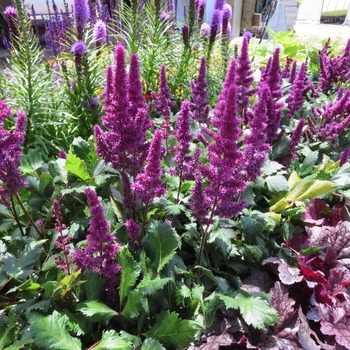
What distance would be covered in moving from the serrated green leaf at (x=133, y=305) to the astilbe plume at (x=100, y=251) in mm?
122

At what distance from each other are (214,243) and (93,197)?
2.84ft

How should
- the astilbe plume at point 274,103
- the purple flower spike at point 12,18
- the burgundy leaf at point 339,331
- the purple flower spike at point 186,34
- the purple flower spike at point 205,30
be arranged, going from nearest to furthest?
the burgundy leaf at point 339,331 → the astilbe plume at point 274,103 → the purple flower spike at point 12,18 → the purple flower spike at point 186,34 → the purple flower spike at point 205,30

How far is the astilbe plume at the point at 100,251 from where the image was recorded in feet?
4.06

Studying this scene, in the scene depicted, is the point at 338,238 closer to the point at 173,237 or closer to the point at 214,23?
the point at 173,237

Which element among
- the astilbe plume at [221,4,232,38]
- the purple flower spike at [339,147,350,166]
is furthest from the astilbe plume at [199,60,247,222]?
the astilbe plume at [221,4,232,38]

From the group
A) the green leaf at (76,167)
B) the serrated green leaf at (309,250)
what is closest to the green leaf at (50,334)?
the green leaf at (76,167)

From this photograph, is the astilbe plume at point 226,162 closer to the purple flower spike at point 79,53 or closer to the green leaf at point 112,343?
the green leaf at point 112,343

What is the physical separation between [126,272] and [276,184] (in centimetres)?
111

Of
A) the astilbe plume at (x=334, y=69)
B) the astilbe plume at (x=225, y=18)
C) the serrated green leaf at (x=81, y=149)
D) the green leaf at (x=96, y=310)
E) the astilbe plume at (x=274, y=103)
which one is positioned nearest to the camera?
the green leaf at (x=96, y=310)

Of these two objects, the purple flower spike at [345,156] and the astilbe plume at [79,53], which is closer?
the purple flower spike at [345,156]

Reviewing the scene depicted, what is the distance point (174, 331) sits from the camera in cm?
133

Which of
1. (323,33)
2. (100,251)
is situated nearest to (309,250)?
(100,251)

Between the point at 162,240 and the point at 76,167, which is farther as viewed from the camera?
the point at 76,167

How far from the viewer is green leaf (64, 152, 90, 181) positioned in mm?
1915
